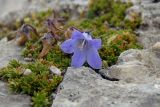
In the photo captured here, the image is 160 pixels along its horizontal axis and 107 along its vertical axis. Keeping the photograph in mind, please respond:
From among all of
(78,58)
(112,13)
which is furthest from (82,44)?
(112,13)

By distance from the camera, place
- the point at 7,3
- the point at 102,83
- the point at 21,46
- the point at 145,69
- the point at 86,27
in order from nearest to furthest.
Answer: the point at 102,83, the point at 145,69, the point at 21,46, the point at 86,27, the point at 7,3

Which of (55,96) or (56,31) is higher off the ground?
(56,31)

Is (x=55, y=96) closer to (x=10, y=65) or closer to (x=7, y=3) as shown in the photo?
(x=10, y=65)

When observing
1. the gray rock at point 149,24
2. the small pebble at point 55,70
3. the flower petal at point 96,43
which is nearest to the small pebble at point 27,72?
the small pebble at point 55,70

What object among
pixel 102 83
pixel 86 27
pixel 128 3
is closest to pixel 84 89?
pixel 102 83

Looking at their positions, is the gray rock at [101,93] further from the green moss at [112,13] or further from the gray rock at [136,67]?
the green moss at [112,13]

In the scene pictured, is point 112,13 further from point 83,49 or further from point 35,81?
point 35,81

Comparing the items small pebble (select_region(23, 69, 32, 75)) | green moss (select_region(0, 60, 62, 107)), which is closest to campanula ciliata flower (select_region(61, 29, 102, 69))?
green moss (select_region(0, 60, 62, 107))

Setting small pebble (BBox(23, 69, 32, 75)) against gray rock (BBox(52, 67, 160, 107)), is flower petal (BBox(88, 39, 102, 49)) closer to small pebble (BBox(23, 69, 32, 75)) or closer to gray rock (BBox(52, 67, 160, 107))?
gray rock (BBox(52, 67, 160, 107))
